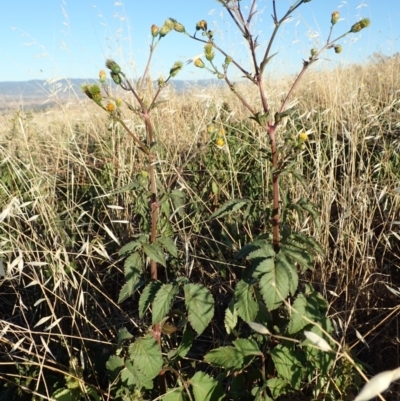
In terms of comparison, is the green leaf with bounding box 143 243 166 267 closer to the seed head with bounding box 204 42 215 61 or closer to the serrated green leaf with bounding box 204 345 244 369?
the serrated green leaf with bounding box 204 345 244 369

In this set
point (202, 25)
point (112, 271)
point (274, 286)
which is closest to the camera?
point (274, 286)

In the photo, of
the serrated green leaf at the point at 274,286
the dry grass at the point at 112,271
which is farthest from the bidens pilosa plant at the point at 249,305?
the dry grass at the point at 112,271

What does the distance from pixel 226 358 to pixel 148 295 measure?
268 mm

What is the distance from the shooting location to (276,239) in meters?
1.26

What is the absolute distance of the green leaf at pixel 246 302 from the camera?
1174 mm

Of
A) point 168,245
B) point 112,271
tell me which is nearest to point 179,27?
point 168,245

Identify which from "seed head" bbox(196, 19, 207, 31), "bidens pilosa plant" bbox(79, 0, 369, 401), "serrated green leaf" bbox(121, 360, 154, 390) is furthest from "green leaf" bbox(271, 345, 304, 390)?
"seed head" bbox(196, 19, 207, 31)

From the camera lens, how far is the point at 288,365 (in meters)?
1.20

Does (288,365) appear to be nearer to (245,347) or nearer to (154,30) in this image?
(245,347)

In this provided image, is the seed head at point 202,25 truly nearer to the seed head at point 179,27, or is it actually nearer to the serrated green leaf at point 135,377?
the seed head at point 179,27

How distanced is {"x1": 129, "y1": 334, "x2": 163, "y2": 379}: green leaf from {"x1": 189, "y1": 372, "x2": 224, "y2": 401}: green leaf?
0.34 ft

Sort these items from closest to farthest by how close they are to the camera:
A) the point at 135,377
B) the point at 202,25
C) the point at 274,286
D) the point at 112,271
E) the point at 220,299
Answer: the point at 274,286 → the point at 135,377 → the point at 202,25 → the point at 220,299 → the point at 112,271

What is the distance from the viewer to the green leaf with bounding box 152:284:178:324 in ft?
3.85

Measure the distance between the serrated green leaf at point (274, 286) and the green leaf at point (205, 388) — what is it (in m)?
0.30
